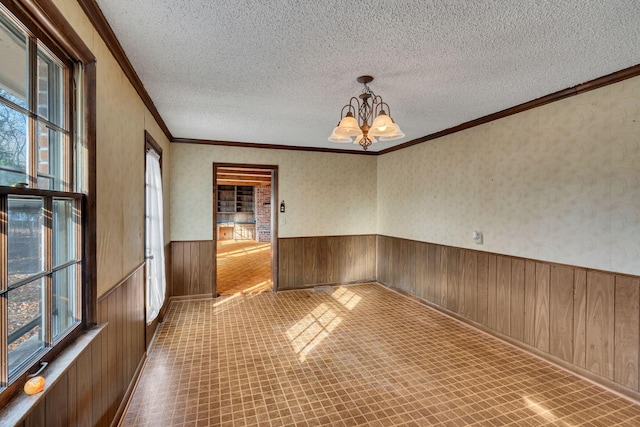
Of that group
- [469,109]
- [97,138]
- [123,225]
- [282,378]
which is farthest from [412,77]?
[282,378]

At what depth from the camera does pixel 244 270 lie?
258 inches

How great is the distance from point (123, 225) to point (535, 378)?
11.3ft

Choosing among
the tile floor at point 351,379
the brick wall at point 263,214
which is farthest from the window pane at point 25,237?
the brick wall at point 263,214

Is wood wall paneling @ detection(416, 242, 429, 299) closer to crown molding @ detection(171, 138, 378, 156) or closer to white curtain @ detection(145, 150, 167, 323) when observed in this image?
crown molding @ detection(171, 138, 378, 156)

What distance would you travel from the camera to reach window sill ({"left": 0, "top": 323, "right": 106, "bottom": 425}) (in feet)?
3.10

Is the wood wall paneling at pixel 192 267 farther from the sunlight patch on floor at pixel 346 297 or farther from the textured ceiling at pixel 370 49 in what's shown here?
the textured ceiling at pixel 370 49

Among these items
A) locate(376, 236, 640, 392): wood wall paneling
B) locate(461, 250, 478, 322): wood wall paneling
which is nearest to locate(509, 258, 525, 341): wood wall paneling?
locate(376, 236, 640, 392): wood wall paneling

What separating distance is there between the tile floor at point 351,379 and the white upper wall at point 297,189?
1605 millimetres

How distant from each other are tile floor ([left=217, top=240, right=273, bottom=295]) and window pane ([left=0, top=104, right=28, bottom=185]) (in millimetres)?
4103

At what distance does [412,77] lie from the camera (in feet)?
7.90

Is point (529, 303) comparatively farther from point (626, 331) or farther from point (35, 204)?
point (35, 204)

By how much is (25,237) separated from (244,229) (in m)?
11.0

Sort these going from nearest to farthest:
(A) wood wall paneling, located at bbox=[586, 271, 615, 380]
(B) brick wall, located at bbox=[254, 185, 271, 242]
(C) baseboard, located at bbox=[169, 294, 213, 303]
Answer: (A) wood wall paneling, located at bbox=[586, 271, 615, 380] → (C) baseboard, located at bbox=[169, 294, 213, 303] → (B) brick wall, located at bbox=[254, 185, 271, 242]

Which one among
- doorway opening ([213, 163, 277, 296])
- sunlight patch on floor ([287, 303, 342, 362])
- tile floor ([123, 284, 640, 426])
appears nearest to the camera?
tile floor ([123, 284, 640, 426])
